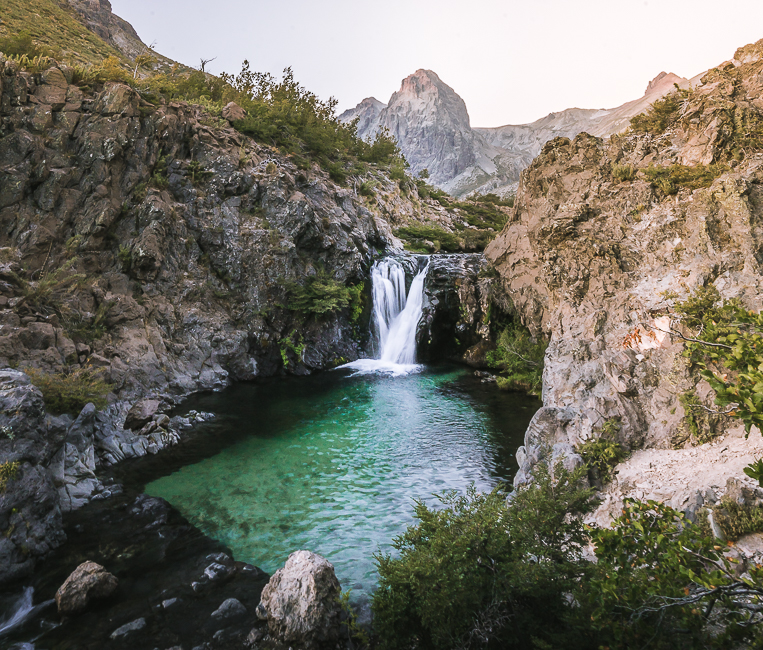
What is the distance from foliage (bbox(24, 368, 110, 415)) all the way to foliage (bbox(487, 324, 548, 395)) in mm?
14734

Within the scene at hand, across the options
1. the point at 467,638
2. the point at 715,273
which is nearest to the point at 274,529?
the point at 467,638

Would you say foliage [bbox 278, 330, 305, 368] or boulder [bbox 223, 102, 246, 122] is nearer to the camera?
foliage [bbox 278, 330, 305, 368]

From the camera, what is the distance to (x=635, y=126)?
41.4 ft

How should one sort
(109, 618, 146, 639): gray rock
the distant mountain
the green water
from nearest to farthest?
(109, 618, 146, 639): gray rock, the green water, the distant mountain

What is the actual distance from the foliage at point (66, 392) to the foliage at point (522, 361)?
14734 millimetres

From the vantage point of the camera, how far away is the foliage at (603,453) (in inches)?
299

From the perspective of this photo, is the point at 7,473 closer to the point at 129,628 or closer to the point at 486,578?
the point at 129,628

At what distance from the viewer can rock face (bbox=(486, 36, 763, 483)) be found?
812 centimetres

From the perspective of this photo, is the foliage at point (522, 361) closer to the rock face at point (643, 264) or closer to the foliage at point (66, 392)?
the rock face at point (643, 264)

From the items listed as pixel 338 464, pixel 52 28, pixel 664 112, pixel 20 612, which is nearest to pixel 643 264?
pixel 664 112

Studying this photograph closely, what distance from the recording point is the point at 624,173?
37.9ft

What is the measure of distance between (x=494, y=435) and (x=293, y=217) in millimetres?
15661

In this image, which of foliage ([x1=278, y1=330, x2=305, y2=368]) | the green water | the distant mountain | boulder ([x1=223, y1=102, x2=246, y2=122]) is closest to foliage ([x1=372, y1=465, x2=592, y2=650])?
the green water

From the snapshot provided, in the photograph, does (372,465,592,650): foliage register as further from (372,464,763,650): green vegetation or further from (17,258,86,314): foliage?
(17,258,86,314): foliage
